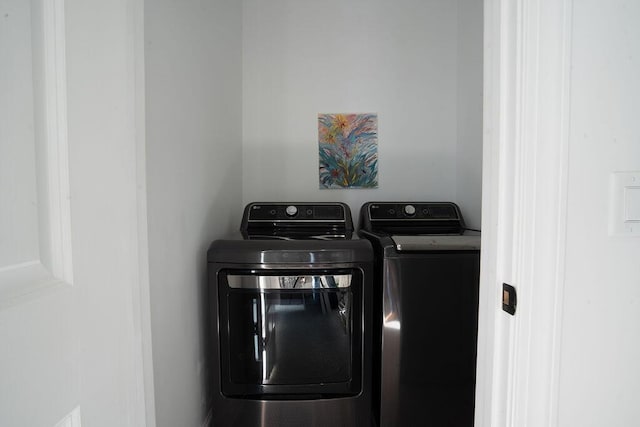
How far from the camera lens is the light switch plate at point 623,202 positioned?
1.70ft

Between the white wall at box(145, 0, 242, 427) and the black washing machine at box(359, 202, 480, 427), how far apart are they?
754 mm

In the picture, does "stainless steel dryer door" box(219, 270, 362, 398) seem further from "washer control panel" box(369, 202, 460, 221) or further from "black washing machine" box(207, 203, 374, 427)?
"washer control panel" box(369, 202, 460, 221)

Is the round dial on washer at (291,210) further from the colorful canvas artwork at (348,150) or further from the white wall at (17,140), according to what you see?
the white wall at (17,140)

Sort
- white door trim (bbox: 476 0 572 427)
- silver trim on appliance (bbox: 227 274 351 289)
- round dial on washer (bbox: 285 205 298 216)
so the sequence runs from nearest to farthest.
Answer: white door trim (bbox: 476 0 572 427), silver trim on appliance (bbox: 227 274 351 289), round dial on washer (bbox: 285 205 298 216)

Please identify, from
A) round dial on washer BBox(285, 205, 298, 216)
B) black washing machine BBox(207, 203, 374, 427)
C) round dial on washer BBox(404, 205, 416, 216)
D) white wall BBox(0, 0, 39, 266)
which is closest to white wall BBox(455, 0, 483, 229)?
round dial on washer BBox(404, 205, 416, 216)

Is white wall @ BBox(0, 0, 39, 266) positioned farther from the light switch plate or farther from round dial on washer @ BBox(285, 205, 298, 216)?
round dial on washer @ BBox(285, 205, 298, 216)

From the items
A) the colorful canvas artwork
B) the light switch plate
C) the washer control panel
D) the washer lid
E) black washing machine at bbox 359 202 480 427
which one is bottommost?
black washing machine at bbox 359 202 480 427

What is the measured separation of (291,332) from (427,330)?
1.78ft

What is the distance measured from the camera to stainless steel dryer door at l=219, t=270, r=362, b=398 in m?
1.12

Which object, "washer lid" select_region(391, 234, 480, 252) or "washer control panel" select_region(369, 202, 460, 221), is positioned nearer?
"washer lid" select_region(391, 234, 480, 252)

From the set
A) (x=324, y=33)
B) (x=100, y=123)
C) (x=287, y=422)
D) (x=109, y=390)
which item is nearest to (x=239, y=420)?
(x=287, y=422)

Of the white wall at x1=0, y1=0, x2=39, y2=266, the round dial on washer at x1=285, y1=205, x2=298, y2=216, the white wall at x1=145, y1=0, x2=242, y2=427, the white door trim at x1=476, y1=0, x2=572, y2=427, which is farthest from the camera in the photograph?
the round dial on washer at x1=285, y1=205, x2=298, y2=216

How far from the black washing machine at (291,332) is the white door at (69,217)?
0.52 metres

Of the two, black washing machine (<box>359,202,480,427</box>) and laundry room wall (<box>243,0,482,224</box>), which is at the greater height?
laundry room wall (<box>243,0,482,224</box>)
